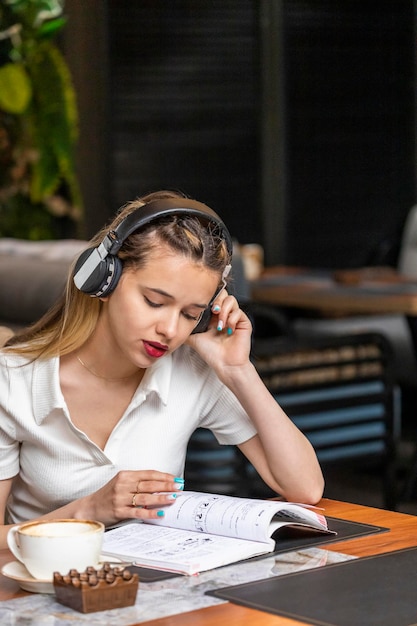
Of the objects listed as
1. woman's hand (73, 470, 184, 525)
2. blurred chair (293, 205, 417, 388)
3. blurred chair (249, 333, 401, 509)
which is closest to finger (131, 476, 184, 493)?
woman's hand (73, 470, 184, 525)

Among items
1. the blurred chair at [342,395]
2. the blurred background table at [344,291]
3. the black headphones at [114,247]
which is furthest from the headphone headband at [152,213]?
the blurred background table at [344,291]

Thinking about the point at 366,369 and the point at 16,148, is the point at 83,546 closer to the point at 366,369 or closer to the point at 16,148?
the point at 366,369

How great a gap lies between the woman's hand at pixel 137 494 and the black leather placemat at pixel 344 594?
23 centimetres

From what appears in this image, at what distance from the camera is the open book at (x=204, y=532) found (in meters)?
1.30

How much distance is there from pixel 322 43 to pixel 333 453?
387 centimetres

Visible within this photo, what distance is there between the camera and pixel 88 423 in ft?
5.48

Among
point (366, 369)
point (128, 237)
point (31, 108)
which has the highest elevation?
point (128, 237)

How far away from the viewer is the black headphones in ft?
5.04

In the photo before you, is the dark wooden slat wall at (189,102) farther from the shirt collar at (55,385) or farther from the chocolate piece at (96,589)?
the chocolate piece at (96,589)

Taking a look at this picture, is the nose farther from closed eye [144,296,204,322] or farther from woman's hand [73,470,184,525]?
woman's hand [73,470,184,525]

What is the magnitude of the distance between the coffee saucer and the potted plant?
4.56m

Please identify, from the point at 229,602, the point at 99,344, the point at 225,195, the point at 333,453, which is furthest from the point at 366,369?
the point at 225,195

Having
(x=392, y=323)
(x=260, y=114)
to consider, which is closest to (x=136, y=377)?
(x=392, y=323)

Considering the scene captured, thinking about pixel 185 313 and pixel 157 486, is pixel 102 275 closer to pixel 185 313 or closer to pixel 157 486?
pixel 185 313
